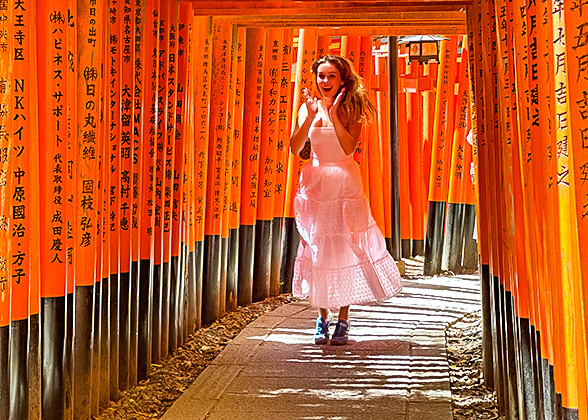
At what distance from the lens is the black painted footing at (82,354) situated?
5.02 meters

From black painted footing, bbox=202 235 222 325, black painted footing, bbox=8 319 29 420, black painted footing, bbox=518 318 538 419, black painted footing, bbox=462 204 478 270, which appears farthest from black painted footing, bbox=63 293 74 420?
black painted footing, bbox=462 204 478 270

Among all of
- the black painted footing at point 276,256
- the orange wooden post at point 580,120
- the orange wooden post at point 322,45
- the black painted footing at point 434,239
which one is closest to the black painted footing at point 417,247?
the black painted footing at point 434,239

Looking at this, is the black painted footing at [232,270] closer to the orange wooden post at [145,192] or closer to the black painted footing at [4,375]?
the orange wooden post at [145,192]

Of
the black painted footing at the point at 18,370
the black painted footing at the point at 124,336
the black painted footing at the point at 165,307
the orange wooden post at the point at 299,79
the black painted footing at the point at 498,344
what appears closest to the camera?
the black painted footing at the point at 18,370

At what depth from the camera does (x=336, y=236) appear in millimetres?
7035

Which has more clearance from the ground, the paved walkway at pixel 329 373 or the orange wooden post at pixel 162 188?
the orange wooden post at pixel 162 188

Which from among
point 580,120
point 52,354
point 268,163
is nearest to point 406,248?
point 268,163

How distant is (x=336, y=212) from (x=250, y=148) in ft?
7.45

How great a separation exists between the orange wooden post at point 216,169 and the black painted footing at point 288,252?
5.30ft

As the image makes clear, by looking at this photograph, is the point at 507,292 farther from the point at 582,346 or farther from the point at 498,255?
the point at 582,346

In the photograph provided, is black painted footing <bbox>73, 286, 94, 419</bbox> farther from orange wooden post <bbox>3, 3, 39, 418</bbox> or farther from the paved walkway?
orange wooden post <bbox>3, 3, 39, 418</bbox>

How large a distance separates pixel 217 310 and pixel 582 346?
5.42 metres

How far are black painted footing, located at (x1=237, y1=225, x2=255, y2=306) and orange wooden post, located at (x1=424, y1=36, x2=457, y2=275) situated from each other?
121 inches

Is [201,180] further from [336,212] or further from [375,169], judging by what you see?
[375,169]
